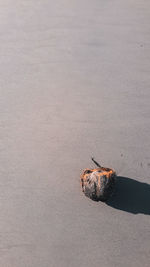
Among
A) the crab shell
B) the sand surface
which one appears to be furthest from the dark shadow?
the crab shell

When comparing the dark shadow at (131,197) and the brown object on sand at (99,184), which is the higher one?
the brown object on sand at (99,184)

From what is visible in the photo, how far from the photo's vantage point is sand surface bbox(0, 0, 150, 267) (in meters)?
3.66

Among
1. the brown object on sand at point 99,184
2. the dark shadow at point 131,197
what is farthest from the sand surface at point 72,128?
the brown object on sand at point 99,184

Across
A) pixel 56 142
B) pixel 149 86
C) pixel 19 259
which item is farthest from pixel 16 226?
pixel 149 86

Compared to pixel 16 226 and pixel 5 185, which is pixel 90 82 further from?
pixel 16 226

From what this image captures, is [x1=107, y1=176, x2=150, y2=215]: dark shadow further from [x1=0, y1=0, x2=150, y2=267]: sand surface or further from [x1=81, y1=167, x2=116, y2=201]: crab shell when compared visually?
[x1=81, y1=167, x2=116, y2=201]: crab shell

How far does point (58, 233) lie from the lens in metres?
3.70

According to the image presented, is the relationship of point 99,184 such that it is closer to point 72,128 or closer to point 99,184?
point 99,184

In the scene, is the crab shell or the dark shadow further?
the dark shadow

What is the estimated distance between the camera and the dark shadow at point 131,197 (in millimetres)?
3861

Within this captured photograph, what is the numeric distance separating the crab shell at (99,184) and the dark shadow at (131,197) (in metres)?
0.20

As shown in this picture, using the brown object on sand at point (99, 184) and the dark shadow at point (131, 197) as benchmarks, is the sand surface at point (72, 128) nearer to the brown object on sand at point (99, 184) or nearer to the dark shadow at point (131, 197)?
the dark shadow at point (131, 197)

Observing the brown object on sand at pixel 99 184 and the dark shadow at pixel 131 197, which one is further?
the dark shadow at pixel 131 197

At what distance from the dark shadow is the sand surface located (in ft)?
0.04
